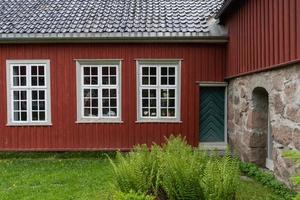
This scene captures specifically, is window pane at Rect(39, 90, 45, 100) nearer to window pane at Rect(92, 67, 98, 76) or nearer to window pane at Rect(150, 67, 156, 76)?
window pane at Rect(92, 67, 98, 76)

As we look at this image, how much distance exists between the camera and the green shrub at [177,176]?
5.66 meters

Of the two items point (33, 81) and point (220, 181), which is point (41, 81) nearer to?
point (33, 81)

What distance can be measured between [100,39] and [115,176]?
6850 mm

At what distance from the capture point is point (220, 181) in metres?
5.64

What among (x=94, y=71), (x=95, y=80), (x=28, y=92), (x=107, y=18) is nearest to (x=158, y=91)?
(x=95, y=80)

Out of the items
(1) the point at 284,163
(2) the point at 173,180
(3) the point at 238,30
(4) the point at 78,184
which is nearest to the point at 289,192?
(1) the point at 284,163

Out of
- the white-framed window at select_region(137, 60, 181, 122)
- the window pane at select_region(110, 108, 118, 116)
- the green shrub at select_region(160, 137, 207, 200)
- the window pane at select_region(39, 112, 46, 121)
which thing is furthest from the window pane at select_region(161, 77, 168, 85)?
the green shrub at select_region(160, 137, 207, 200)

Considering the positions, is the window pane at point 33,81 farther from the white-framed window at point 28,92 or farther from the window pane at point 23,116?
the window pane at point 23,116

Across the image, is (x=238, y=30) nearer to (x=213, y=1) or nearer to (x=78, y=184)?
(x=213, y=1)

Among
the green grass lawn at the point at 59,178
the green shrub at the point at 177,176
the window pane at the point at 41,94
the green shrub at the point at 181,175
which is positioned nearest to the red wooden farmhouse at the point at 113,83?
the window pane at the point at 41,94

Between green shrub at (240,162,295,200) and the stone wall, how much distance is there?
162mm

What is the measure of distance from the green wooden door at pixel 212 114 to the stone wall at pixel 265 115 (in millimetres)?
562

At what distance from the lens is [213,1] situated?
49.5 feet

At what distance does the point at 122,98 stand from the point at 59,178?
4194 mm
